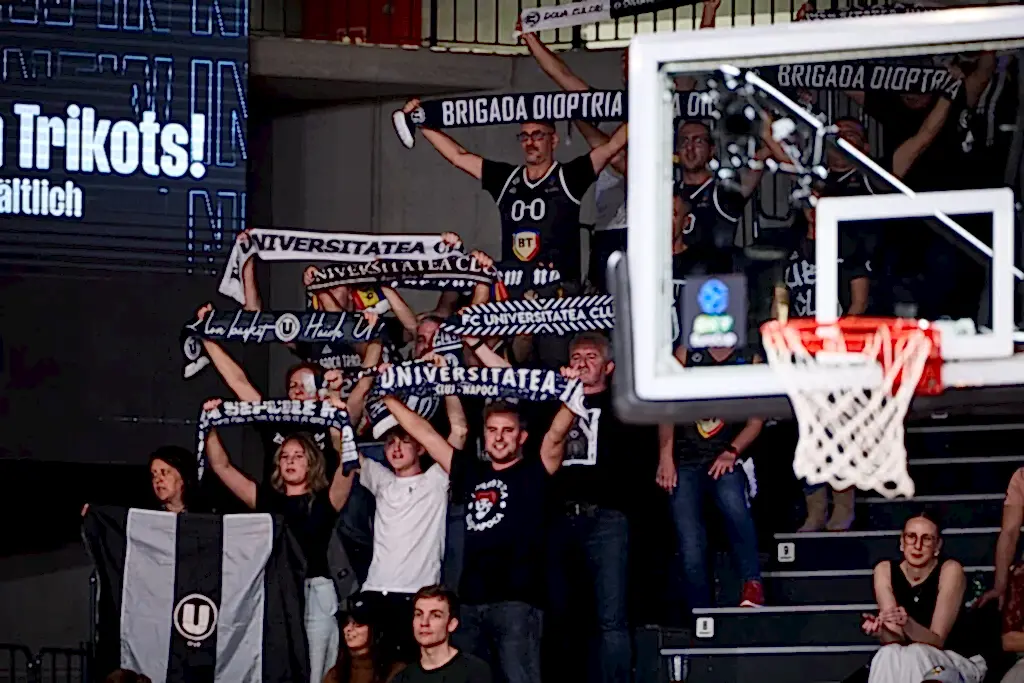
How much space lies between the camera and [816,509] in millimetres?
9641

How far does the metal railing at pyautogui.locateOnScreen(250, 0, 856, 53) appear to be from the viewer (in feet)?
41.2

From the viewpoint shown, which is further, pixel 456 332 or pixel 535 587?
pixel 456 332

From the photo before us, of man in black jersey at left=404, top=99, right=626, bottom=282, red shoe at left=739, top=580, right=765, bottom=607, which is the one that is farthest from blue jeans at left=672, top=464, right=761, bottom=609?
man in black jersey at left=404, top=99, right=626, bottom=282

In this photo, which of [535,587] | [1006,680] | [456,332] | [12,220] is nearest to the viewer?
[1006,680]

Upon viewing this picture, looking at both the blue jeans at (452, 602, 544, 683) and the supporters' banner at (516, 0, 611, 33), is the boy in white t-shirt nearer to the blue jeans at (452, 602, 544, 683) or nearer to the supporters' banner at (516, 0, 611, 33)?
the blue jeans at (452, 602, 544, 683)

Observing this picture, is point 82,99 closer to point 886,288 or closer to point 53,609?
point 53,609

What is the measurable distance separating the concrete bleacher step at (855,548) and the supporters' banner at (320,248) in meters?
2.17

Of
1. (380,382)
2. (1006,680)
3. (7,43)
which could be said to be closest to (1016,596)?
(1006,680)

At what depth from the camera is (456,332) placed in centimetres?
917

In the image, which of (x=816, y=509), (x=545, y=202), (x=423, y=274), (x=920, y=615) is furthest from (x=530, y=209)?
(x=920, y=615)

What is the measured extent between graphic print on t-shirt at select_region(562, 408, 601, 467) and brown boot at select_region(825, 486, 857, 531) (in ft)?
4.70

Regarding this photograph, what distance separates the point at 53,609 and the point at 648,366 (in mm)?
A: 5985

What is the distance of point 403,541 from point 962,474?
9.94 feet

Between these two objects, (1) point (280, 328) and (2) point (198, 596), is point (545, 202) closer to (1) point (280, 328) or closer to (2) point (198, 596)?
(1) point (280, 328)
